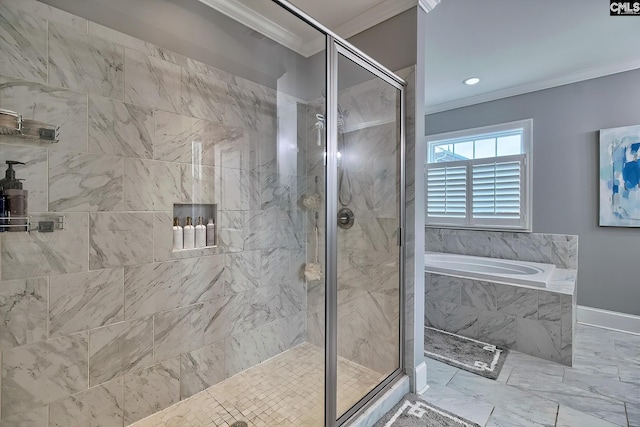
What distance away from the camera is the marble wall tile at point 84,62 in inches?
56.7

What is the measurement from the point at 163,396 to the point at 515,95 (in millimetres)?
4445

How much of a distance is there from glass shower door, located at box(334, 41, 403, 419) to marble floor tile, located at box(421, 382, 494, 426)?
→ 0.95 feet

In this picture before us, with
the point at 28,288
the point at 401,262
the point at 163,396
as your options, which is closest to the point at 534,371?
the point at 401,262

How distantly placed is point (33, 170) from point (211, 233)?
38.1 inches

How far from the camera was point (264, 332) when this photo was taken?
2.36 metres

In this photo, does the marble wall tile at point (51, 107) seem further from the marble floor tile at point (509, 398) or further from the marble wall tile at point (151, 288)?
the marble floor tile at point (509, 398)

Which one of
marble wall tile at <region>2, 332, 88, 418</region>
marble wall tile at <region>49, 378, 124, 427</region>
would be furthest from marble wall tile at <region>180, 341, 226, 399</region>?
marble wall tile at <region>2, 332, 88, 418</region>

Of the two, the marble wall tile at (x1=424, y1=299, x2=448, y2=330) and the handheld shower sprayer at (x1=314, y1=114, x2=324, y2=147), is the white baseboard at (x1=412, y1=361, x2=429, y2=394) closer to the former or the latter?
the marble wall tile at (x1=424, y1=299, x2=448, y2=330)

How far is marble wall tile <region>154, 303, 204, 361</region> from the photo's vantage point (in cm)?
180

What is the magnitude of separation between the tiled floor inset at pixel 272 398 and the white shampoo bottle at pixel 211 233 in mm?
980

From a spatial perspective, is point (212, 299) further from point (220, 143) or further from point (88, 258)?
point (220, 143)

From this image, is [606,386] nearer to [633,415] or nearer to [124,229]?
[633,415]

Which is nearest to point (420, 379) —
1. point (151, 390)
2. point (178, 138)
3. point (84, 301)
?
point (151, 390)

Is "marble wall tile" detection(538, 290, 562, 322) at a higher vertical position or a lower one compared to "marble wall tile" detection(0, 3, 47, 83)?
lower
